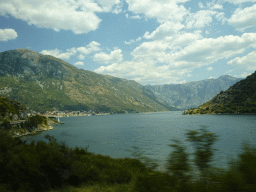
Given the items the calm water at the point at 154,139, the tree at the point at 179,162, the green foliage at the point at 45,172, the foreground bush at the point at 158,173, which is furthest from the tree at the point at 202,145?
the green foliage at the point at 45,172

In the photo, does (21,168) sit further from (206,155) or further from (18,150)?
(206,155)

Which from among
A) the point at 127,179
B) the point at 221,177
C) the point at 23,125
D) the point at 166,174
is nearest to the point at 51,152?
the point at 127,179

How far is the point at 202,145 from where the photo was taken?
6449 mm

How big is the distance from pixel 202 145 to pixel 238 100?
644ft

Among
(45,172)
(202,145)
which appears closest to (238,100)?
(202,145)

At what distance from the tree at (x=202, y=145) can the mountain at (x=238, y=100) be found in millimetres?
177877

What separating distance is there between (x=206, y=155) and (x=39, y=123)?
105m

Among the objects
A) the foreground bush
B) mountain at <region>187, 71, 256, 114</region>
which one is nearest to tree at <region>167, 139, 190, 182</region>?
the foreground bush

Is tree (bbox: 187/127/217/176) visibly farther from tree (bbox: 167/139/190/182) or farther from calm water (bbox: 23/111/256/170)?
tree (bbox: 167/139/190/182)

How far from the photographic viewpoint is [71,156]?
13250 mm

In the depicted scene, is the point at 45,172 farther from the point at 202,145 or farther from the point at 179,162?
the point at 202,145

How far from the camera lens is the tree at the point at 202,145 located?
5859 millimetres

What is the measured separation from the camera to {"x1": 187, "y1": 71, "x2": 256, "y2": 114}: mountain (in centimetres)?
15850

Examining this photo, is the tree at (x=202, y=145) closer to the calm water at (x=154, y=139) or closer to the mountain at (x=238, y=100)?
the calm water at (x=154, y=139)
